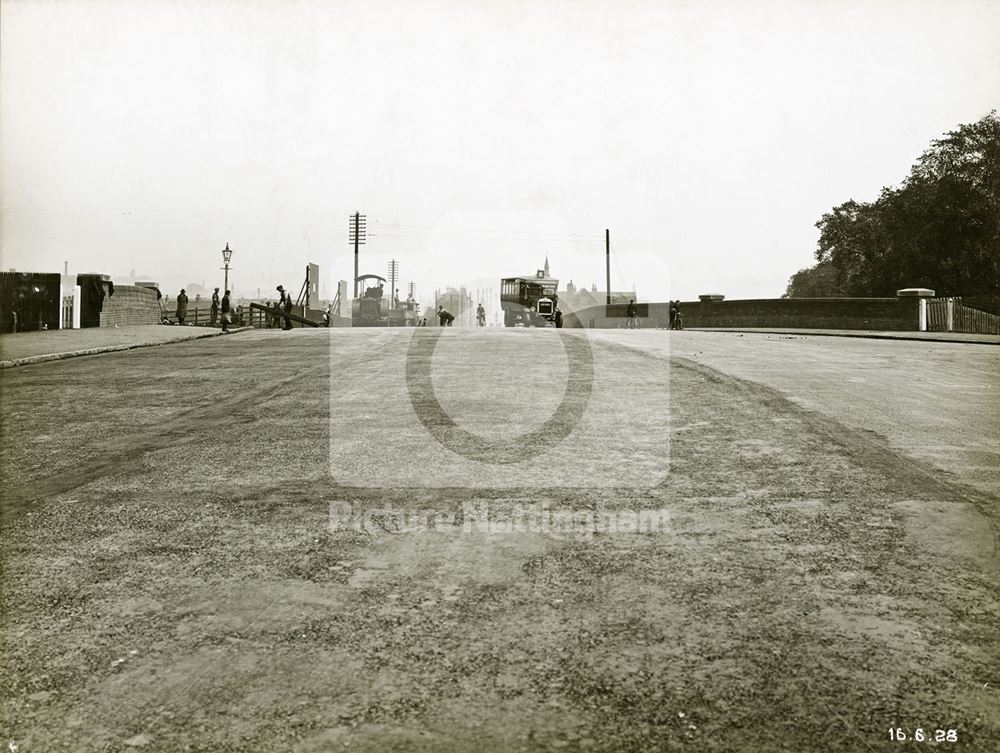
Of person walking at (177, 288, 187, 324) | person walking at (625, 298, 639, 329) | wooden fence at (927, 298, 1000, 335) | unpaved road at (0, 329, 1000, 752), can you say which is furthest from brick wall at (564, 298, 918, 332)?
unpaved road at (0, 329, 1000, 752)

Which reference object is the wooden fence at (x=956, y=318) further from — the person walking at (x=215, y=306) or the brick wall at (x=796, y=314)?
the person walking at (x=215, y=306)

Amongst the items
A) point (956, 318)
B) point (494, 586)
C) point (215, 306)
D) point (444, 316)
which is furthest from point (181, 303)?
point (494, 586)

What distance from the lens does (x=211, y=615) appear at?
10.6ft

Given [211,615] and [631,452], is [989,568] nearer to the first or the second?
[631,452]

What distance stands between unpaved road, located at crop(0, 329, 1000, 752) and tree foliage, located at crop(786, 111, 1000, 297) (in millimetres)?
41227

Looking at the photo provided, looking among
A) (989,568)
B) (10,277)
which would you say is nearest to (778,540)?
(989,568)

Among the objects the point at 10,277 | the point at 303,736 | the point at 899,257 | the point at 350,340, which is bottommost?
the point at 303,736

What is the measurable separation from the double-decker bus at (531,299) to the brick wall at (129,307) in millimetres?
18667

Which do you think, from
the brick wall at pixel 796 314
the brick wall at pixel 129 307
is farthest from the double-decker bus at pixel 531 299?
the brick wall at pixel 129 307

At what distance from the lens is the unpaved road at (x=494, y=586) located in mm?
2461

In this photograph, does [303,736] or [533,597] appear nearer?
[303,736]

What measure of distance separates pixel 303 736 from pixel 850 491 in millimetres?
4121

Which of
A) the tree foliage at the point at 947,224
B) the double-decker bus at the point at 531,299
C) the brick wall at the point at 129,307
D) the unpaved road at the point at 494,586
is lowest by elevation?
the unpaved road at the point at 494,586

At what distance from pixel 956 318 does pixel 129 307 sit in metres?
32.8
